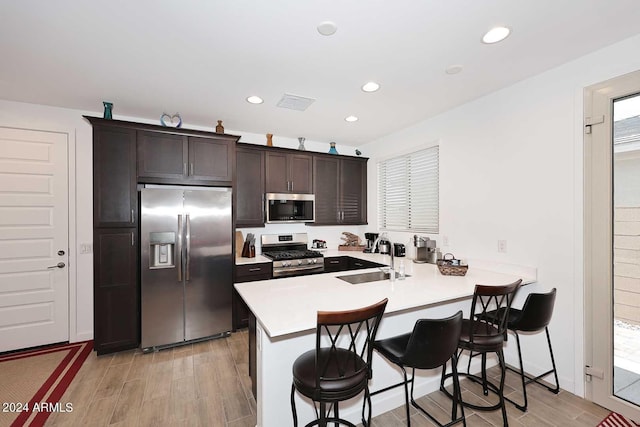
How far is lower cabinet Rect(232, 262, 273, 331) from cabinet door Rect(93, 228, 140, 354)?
1077 mm

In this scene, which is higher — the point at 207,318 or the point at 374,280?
the point at 374,280

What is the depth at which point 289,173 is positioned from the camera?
4355 millimetres

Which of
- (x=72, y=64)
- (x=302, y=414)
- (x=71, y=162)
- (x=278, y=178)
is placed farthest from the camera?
(x=278, y=178)

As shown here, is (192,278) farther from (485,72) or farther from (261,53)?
(485,72)

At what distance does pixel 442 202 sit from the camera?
3525 millimetres

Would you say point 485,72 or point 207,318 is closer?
point 485,72

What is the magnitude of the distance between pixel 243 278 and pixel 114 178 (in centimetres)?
185

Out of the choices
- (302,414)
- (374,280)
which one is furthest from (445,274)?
(302,414)

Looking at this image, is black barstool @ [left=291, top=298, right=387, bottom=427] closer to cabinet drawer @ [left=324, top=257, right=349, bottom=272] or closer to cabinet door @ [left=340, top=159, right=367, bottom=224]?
cabinet drawer @ [left=324, top=257, right=349, bottom=272]

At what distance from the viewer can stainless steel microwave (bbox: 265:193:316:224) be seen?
418 cm

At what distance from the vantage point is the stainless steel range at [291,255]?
3.89 m

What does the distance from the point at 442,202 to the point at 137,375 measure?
3.74 metres

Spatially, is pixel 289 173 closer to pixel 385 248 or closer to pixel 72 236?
pixel 385 248

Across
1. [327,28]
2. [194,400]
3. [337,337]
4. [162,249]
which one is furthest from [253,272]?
[327,28]
